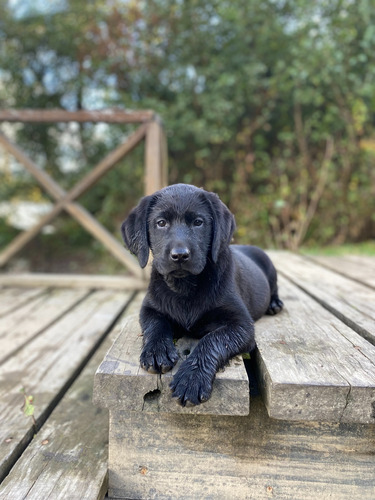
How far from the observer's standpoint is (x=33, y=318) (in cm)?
367

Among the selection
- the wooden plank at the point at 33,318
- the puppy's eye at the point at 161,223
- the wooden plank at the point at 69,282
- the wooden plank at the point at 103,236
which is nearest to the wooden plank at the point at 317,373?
the puppy's eye at the point at 161,223

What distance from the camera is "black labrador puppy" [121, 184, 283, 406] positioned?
180 centimetres

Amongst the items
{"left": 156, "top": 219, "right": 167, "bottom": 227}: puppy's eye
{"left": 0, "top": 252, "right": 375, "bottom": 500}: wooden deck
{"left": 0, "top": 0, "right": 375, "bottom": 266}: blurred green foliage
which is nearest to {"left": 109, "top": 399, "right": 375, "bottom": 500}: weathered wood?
{"left": 0, "top": 252, "right": 375, "bottom": 500}: wooden deck

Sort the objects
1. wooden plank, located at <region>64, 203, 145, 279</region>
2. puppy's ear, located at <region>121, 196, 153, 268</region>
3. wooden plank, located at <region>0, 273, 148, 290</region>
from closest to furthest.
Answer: puppy's ear, located at <region>121, 196, 153, 268</region> → wooden plank, located at <region>64, 203, 145, 279</region> → wooden plank, located at <region>0, 273, 148, 290</region>

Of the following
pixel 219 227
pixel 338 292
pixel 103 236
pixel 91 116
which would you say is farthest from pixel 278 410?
pixel 91 116

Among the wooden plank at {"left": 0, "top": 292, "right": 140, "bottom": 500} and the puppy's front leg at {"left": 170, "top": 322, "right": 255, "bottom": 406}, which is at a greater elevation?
the puppy's front leg at {"left": 170, "top": 322, "right": 255, "bottom": 406}

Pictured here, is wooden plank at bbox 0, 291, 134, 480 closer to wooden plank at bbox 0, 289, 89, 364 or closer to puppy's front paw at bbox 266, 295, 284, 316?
wooden plank at bbox 0, 289, 89, 364

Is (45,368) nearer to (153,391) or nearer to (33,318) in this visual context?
(33,318)

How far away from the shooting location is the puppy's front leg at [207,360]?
146cm

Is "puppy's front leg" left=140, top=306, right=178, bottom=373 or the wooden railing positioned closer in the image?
"puppy's front leg" left=140, top=306, right=178, bottom=373

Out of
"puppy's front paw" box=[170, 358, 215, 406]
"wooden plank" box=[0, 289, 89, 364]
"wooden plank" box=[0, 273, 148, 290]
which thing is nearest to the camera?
"puppy's front paw" box=[170, 358, 215, 406]

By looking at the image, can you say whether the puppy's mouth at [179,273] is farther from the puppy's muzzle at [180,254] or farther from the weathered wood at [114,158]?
the weathered wood at [114,158]

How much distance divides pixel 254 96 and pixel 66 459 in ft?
25.3

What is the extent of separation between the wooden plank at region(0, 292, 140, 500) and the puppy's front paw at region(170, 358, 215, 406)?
0.56 metres
